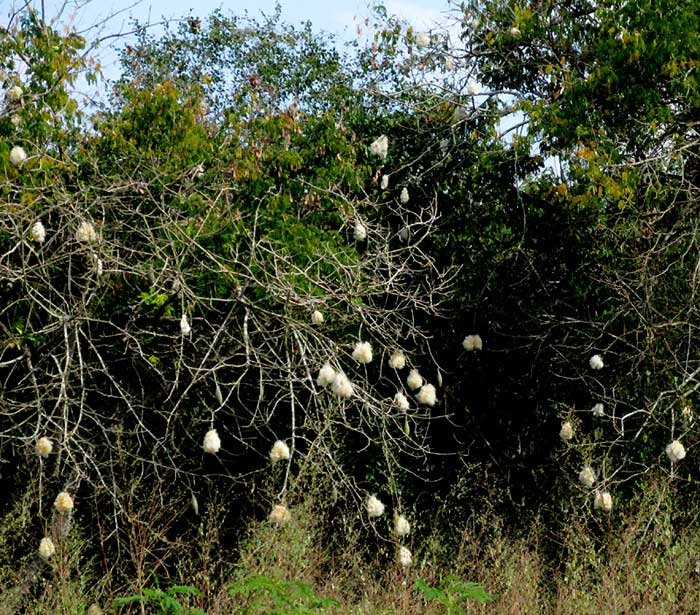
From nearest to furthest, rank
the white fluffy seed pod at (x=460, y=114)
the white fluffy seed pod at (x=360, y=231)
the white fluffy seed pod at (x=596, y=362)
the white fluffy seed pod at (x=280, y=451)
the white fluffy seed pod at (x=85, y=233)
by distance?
the white fluffy seed pod at (x=280, y=451), the white fluffy seed pod at (x=85, y=233), the white fluffy seed pod at (x=360, y=231), the white fluffy seed pod at (x=596, y=362), the white fluffy seed pod at (x=460, y=114)

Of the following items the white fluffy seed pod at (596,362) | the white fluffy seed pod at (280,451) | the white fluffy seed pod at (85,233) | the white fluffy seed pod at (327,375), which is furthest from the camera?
the white fluffy seed pod at (596,362)

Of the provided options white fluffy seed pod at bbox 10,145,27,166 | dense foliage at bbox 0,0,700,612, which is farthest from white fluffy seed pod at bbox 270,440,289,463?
white fluffy seed pod at bbox 10,145,27,166

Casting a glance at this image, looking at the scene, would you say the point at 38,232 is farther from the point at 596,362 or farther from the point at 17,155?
the point at 596,362

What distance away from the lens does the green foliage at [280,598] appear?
11.5ft

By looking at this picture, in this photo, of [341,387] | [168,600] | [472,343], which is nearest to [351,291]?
[341,387]

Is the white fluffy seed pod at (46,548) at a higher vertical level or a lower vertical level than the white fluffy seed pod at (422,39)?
lower

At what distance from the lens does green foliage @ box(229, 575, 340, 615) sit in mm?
3508

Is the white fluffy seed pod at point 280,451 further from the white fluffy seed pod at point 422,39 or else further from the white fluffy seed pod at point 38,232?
the white fluffy seed pod at point 422,39

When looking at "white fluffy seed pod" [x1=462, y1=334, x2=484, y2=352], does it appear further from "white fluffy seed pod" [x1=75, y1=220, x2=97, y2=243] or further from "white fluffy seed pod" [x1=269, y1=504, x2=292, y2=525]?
"white fluffy seed pod" [x1=75, y1=220, x2=97, y2=243]

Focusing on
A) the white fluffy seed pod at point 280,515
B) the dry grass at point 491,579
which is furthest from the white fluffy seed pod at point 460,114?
the white fluffy seed pod at point 280,515

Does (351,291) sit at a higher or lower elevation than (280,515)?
higher

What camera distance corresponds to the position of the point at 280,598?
3.61 m

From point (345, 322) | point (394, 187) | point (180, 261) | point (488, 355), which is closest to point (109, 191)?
point (180, 261)

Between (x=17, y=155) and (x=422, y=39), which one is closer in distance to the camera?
(x=17, y=155)
